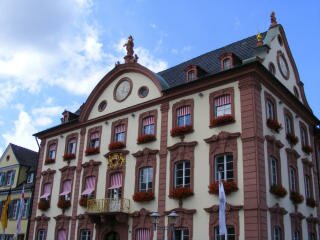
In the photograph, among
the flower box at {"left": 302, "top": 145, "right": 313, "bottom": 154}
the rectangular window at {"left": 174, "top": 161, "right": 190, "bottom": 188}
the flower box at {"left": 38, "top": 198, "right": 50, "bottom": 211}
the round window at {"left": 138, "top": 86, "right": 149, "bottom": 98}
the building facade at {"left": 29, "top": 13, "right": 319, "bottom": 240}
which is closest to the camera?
the building facade at {"left": 29, "top": 13, "right": 319, "bottom": 240}

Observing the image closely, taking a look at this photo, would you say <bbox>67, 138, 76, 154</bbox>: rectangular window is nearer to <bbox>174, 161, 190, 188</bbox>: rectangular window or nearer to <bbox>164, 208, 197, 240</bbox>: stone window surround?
<bbox>174, 161, 190, 188</bbox>: rectangular window

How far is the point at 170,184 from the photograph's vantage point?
23672mm

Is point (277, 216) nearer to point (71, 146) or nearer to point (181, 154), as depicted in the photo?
point (181, 154)

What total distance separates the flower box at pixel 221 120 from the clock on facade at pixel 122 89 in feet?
27.6

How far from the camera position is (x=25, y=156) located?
45406 millimetres

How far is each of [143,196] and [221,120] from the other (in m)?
6.62

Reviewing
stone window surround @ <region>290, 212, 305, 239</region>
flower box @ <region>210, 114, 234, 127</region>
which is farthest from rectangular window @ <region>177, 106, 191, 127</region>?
stone window surround @ <region>290, 212, 305, 239</region>

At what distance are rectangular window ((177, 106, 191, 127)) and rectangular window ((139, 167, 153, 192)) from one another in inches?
135

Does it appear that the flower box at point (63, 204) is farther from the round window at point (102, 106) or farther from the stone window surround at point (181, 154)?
the stone window surround at point (181, 154)

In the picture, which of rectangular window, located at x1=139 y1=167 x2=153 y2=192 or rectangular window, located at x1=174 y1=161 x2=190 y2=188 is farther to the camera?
rectangular window, located at x1=139 y1=167 x2=153 y2=192

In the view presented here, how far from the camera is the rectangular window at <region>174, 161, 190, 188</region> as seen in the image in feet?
76.0

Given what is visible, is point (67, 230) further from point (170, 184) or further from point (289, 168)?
point (289, 168)

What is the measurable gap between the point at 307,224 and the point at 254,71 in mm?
10051

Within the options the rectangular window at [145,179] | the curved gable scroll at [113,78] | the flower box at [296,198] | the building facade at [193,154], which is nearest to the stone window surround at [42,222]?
the building facade at [193,154]
